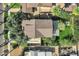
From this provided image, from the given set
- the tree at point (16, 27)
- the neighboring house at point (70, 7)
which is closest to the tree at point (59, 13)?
the neighboring house at point (70, 7)

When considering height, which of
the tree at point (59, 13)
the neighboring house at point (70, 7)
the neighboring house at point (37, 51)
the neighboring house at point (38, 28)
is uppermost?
the neighboring house at point (70, 7)

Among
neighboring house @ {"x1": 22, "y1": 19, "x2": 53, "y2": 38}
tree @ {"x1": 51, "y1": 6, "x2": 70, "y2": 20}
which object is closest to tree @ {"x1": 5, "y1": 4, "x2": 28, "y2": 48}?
→ neighboring house @ {"x1": 22, "y1": 19, "x2": 53, "y2": 38}

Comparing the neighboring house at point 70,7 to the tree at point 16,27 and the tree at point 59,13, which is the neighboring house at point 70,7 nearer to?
the tree at point 59,13

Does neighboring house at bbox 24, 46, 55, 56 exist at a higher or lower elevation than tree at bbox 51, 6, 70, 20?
lower

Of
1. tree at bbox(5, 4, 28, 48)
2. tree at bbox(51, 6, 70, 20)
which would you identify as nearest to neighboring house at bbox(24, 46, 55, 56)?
tree at bbox(5, 4, 28, 48)

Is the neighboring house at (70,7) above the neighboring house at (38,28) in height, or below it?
above

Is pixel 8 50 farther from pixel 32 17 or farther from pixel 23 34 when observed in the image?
pixel 32 17

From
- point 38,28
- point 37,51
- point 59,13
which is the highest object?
point 59,13

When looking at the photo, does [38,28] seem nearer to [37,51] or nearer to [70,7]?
[37,51]

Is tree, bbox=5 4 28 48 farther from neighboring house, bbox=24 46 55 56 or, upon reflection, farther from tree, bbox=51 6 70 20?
tree, bbox=51 6 70 20

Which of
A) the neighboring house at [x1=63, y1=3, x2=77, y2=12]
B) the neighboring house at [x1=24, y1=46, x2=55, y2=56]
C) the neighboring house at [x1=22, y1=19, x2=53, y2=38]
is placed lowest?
the neighboring house at [x1=24, y1=46, x2=55, y2=56]

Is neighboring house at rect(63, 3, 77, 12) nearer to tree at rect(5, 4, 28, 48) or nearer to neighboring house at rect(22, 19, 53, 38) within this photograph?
neighboring house at rect(22, 19, 53, 38)

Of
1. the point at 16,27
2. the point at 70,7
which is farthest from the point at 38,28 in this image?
the point at 70,7
